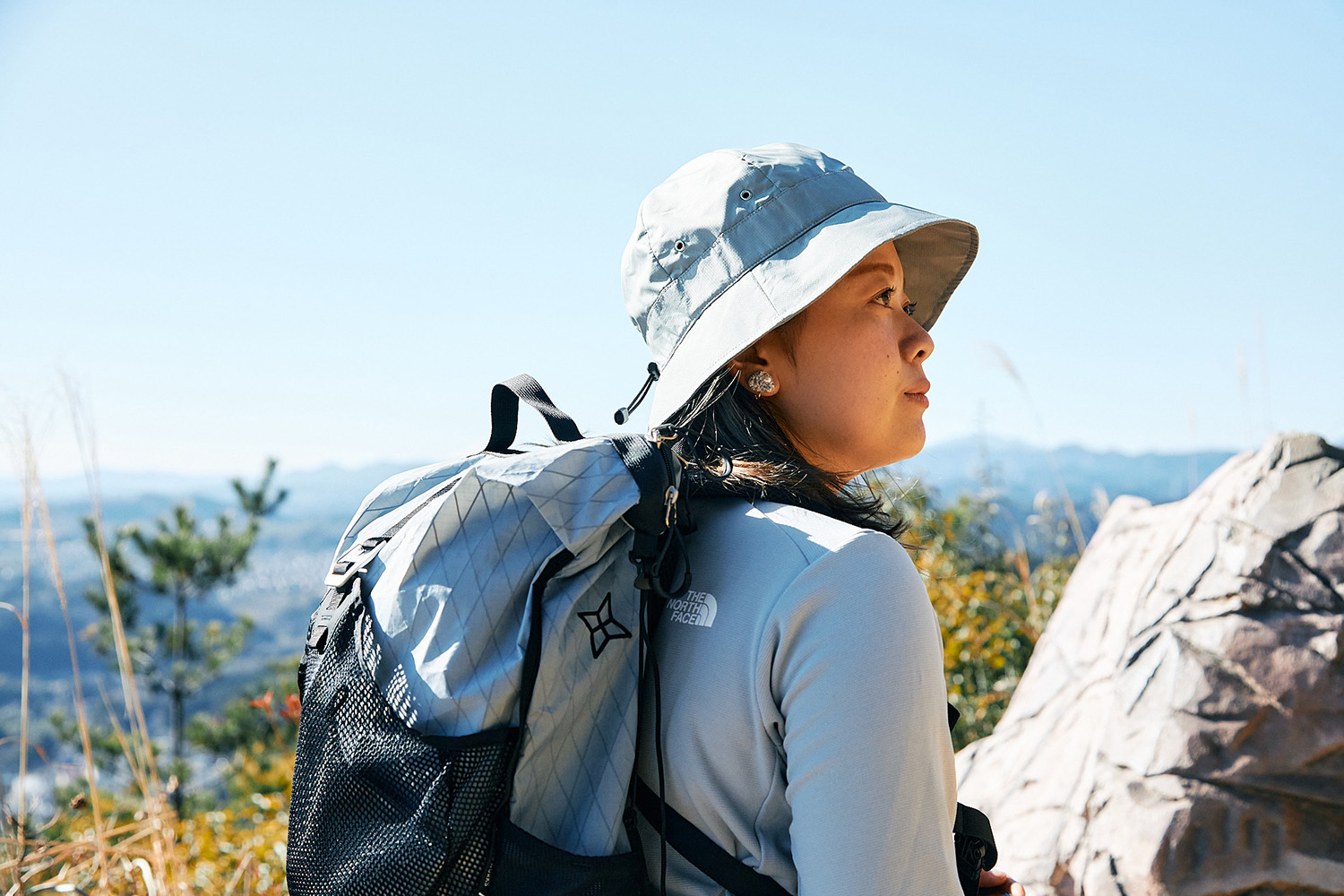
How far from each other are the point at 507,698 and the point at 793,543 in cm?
34

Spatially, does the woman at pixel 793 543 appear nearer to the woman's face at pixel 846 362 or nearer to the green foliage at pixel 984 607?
the woman's face at pixel 846 362

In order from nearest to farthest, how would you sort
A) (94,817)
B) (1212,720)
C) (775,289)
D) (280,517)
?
(775,289) → (1212,720) → (94,817) → (280,517)

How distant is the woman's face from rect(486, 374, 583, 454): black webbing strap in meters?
0.25

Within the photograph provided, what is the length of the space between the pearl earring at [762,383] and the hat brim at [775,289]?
0.31 feet

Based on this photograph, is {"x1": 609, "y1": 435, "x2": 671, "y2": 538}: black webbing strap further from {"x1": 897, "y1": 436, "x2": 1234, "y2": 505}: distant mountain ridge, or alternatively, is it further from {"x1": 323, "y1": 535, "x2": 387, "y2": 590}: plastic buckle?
{"x1": 897, "y1": 436, "x2": 1234, "y2": 505}: distant mountain ridge

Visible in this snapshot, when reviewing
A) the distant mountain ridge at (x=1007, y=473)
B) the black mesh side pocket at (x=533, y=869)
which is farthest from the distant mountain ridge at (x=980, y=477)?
the black mesh side pocket at (x=533, y=869)

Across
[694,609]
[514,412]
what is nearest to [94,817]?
[514,412]

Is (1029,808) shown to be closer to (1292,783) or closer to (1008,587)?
(1292,783)

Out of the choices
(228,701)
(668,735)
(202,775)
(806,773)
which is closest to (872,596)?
(806,773)

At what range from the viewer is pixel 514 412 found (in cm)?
142

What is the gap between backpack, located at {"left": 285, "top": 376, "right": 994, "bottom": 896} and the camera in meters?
1.00

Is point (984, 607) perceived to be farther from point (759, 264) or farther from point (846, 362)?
point (759, 264)

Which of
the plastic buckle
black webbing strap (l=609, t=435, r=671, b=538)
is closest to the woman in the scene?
black webbing strap (l=609, t=435, r=671, b=538)

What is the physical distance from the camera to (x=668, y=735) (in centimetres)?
110
